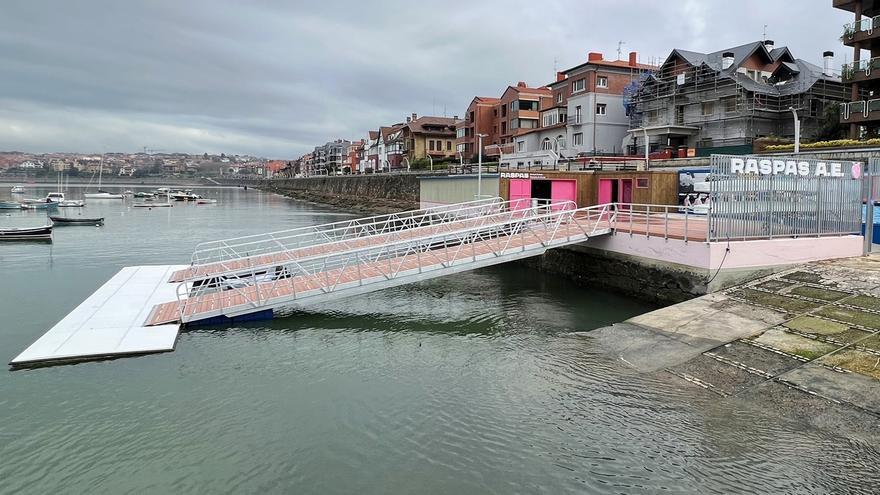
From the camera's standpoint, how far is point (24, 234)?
130ft

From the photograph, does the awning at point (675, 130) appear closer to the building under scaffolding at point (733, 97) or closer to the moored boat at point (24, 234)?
the building under scaffolding at point (733, 97)

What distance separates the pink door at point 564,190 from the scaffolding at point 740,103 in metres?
23.8

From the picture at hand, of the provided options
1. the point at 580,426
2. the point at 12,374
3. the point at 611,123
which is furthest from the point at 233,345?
the point at 611,123

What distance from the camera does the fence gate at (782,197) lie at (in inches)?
659

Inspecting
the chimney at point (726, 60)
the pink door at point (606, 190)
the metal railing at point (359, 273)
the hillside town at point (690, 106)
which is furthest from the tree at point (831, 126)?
the metal railing at point (359, 273)

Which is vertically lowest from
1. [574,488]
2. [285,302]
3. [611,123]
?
[574,488]

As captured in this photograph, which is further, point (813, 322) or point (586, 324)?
point (586, 324)

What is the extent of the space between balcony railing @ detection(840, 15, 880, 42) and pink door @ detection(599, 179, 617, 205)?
22.3 metres

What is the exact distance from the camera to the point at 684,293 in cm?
1728

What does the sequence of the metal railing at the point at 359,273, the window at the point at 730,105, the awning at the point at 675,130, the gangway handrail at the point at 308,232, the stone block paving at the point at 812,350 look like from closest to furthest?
the stone block paving at the point at 812,350 < the metal railing at the point at 359,273 < the gangway handrail at the point at 308,232 < the window at the point at 730,105 < the awning at the point at 675,130

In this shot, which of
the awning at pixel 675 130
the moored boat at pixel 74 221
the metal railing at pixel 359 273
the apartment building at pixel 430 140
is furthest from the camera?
the apartment building at pixel 430 140

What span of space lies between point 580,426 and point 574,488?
6.12 feet

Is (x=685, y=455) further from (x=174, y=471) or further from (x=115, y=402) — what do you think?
(x=115, y=402)

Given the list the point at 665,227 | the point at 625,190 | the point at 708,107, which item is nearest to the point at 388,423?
the point at 665,227
